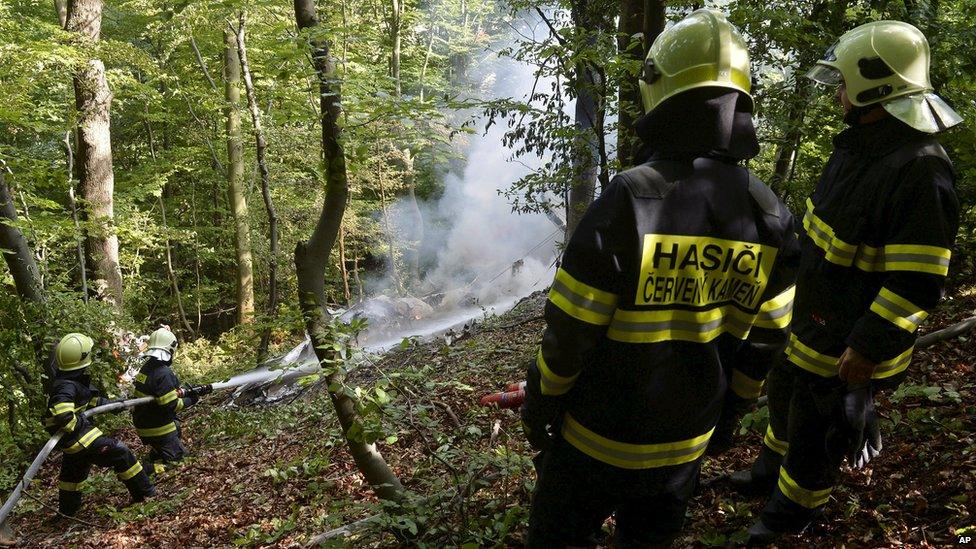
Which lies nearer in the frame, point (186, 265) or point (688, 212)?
point (688, 212)

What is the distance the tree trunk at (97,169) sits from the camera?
995 centimetres

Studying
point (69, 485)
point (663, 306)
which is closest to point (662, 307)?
point (663, 306)

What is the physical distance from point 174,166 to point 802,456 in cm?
1835

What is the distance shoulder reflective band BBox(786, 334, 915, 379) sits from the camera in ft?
8.58

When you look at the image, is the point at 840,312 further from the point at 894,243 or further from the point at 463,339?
the point at 463,339

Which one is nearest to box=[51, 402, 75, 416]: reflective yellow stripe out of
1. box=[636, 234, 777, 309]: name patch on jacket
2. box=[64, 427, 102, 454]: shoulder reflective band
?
box=[64, 427, 102, 454]: shoulder reflective band

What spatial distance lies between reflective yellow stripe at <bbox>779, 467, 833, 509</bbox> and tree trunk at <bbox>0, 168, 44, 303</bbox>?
909 cm

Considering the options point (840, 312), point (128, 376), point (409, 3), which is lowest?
point (128, 376)

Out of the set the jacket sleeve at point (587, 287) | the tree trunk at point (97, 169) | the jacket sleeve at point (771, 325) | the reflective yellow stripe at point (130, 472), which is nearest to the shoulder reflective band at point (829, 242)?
the jacket sleeve at point (771, 325)

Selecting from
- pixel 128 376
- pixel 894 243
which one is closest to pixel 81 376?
pixel 128 376

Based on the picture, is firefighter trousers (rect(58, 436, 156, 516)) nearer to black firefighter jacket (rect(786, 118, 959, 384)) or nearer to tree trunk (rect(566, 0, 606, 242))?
tree trunk (rect(566, 0, 606, 242))

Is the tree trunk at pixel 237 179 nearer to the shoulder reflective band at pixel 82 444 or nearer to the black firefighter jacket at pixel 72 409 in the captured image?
the black firefighter jacket at pixel 72 409

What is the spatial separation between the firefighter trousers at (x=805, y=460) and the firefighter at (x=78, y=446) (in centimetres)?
690

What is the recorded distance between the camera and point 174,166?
17109mm
